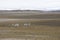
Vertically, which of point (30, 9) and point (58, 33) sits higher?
point (30, 9)

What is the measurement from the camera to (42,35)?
839mm

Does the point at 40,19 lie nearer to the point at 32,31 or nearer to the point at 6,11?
the point at 32,31

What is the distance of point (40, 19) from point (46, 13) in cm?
5

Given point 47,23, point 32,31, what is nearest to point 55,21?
point 47,23

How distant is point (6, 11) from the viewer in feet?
2.63

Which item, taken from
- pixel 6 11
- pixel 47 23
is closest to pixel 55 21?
pixel 47 23

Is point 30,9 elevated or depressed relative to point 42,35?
elevated

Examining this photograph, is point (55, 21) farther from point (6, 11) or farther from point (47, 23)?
point (6, 11)
